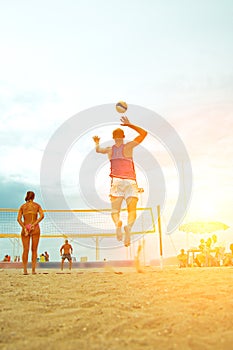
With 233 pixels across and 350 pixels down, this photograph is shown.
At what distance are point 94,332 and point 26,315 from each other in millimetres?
717

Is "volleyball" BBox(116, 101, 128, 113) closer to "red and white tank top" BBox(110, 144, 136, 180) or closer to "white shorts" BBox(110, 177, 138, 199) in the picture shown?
"red and white tank top" BBox(110, 144, 136, 180)

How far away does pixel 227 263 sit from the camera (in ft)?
45.1

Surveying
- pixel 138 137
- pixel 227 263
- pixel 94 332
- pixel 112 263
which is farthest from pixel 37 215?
pixel 112 263

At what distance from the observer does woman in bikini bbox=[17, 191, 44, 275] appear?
825 cm

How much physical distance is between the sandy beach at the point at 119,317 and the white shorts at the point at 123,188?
2.15 m

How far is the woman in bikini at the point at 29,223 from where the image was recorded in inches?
325

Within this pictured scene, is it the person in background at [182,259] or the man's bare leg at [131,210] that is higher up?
the man's bare leg at [131,210]

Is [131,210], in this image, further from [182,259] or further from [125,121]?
[182,259]

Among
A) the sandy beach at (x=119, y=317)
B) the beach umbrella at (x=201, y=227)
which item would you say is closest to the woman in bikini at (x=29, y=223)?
the sandy beach at (x=119, y=317)

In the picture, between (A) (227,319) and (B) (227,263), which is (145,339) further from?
(B) (227,263)

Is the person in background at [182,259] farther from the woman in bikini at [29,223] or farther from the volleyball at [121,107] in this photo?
the volleyball at [121,107]

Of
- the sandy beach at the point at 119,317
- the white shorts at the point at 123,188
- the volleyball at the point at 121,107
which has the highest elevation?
the volleyball at the point at 121,107

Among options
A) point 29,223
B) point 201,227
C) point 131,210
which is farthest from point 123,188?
point 201,227

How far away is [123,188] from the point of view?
6.41 m
